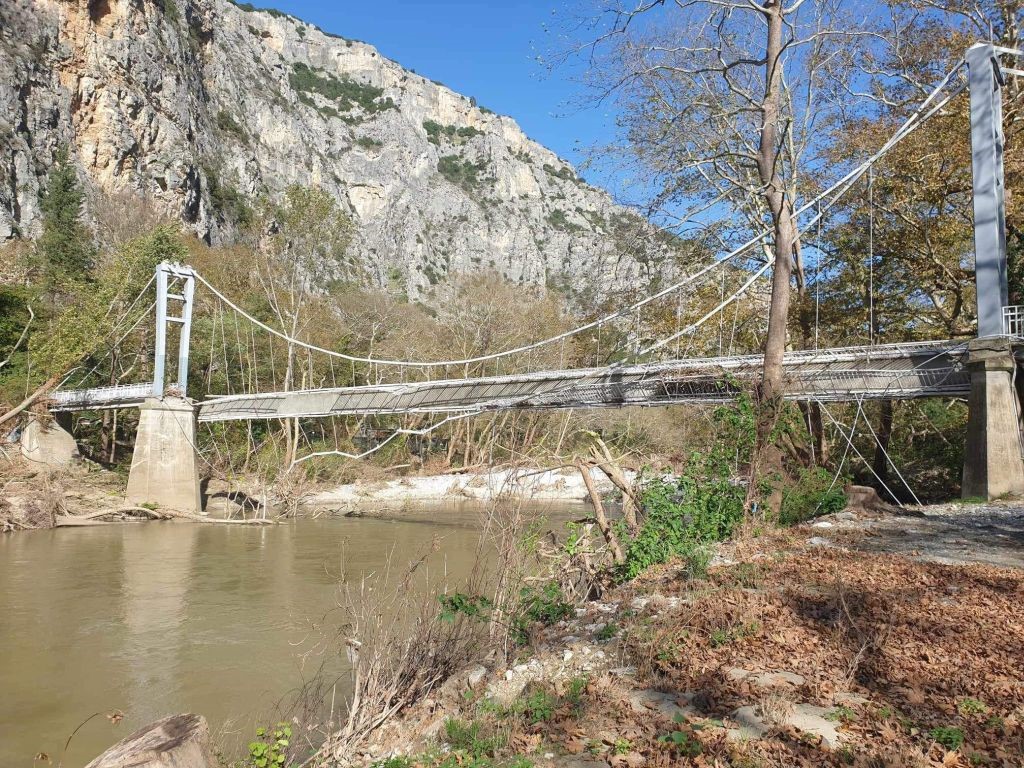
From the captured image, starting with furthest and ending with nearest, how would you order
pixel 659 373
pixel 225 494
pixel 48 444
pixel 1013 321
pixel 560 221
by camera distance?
pixel 560 221 < pixel 225 494 < pixel 48 444 < pixel 659 373 < pixel 1013 321

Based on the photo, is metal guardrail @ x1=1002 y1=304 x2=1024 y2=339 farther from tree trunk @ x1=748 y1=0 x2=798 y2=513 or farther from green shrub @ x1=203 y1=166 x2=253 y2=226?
green shrub @ x1=203 y1=166 x2=253 y2=226

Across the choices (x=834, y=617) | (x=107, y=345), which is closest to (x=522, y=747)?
(x=834, y=617)

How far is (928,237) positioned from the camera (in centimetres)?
1073

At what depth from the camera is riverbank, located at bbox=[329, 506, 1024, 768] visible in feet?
7.77

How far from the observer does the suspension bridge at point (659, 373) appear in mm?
7324

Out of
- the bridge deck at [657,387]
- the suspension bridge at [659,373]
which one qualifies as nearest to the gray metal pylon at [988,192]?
the suspension bridge at [659,373]

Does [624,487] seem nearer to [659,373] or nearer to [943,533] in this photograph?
[943,533]

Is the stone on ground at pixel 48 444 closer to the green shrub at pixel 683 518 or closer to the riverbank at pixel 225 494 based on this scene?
the riverbank at pixel 225 494

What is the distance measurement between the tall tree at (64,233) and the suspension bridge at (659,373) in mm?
4718

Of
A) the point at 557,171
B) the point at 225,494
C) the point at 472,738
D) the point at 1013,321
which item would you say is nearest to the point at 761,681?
the point at 472,738

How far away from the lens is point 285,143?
215 ft

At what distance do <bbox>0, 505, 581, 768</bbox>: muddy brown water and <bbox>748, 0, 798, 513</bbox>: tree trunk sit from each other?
2471 mm

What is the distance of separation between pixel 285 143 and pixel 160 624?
2596 inches

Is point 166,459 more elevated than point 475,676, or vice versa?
point 166,459
